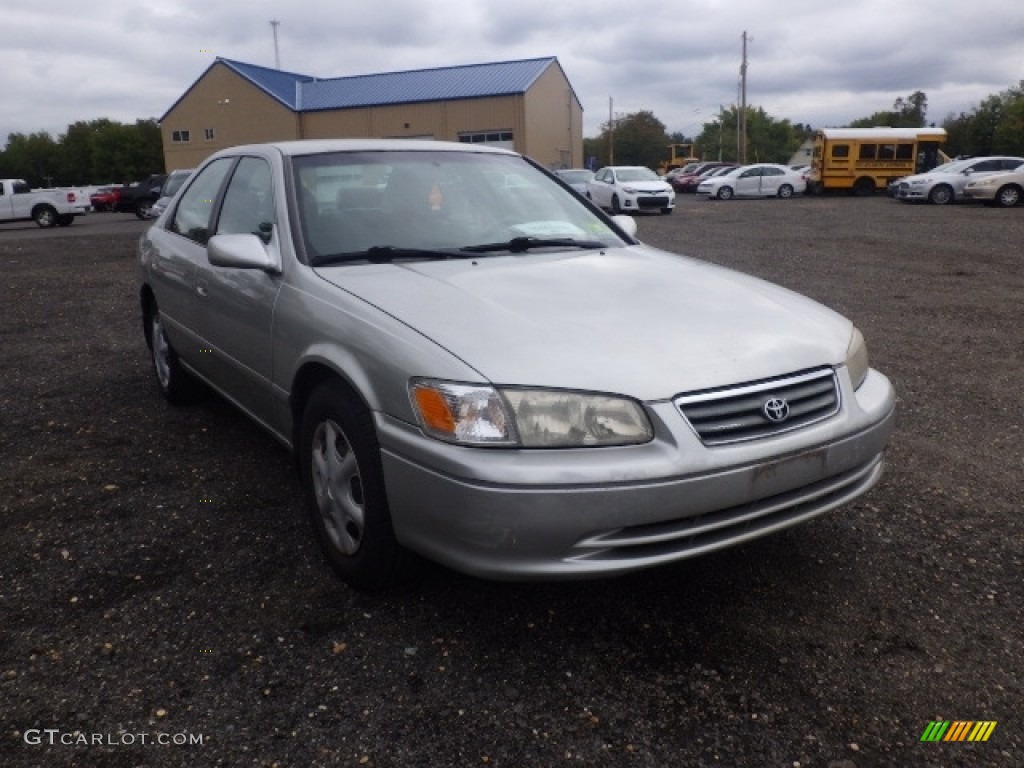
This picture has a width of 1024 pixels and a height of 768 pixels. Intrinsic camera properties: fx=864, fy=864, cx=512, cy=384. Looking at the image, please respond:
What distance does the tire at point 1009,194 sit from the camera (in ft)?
80.8

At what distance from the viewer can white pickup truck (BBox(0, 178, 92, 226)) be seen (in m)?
28.3

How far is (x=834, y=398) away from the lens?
107 inches

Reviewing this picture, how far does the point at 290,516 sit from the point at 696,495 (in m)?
1.94

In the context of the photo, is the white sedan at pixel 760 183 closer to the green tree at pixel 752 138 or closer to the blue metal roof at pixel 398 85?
the blue metal roof at pixel 398 85

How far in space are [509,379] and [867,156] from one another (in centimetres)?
3470

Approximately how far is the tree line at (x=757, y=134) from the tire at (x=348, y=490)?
245 feet

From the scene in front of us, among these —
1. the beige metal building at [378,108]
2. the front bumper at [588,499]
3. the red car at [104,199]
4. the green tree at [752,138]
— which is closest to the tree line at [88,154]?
the beige metal building at [378,108]

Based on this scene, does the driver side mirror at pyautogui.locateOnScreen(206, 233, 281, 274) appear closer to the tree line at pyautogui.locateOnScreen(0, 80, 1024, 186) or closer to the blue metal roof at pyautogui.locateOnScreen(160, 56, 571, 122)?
the blue metal roof at pyautogui.locateOnScreen(160, 56, 571, 122)

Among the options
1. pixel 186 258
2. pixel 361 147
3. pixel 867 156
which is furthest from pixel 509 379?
pixel 867 156

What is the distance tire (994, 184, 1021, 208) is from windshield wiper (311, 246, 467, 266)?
2610cm

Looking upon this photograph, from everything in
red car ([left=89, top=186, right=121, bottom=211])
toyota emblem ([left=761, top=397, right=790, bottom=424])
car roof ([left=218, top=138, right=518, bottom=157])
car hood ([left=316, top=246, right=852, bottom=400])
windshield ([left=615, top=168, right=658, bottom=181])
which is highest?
red car ([left=89, top=186, right=121, bottom=211])

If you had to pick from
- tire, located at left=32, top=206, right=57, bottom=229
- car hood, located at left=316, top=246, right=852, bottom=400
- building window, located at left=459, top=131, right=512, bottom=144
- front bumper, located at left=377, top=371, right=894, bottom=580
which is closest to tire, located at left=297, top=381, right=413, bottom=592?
front bumper, located at left=377, top=371, right=894, bottom=580

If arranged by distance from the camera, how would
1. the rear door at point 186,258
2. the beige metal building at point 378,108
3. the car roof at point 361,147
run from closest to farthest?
1. the car roof at point 361,147
2. the rear door at point 186,258
3. the beige metal building at point 378,108

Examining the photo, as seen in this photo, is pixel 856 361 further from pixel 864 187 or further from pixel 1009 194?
pixel 864 187
